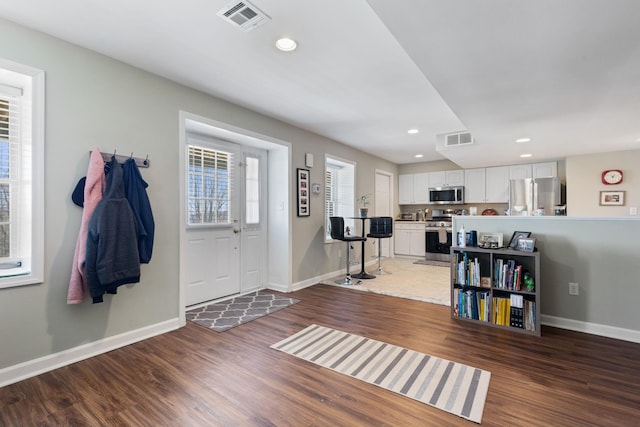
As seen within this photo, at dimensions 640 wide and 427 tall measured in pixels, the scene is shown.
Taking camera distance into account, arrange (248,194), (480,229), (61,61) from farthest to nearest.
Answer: (248,194)
(480,229)
(61,61)

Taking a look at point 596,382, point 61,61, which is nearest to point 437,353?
point 596,382

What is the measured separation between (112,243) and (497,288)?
11.5ft

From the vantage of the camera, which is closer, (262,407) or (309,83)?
(262,407)

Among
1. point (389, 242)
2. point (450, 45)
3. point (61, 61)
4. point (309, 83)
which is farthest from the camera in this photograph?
point (389, 242)

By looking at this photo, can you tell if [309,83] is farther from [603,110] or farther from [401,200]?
[401,200]

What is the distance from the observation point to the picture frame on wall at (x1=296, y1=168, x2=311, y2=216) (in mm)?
4570

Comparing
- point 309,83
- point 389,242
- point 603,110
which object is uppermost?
point 309,83

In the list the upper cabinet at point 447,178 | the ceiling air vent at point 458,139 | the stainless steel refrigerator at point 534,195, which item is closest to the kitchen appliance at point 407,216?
the upper cabinet at point 447,178

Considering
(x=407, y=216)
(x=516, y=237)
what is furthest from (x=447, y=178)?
(x=516, y=237)

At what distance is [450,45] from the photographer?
2.00 metres

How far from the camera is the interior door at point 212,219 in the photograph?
361cm

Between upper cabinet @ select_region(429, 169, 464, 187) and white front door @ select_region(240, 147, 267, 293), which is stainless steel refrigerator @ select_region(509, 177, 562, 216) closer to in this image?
upper cabinet @ select_region(429, 169, 464, 187)

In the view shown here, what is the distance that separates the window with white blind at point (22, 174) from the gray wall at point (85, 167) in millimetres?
54

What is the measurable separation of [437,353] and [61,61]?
148 inches
